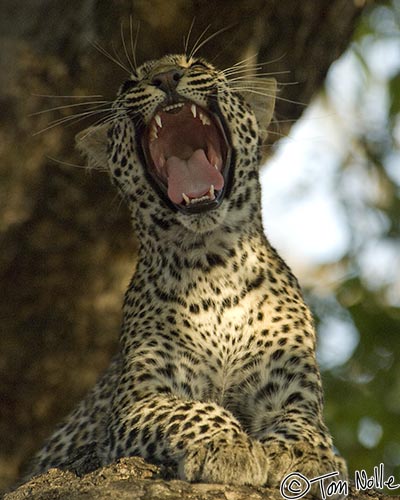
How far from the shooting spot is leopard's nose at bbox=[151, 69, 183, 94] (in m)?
8.36

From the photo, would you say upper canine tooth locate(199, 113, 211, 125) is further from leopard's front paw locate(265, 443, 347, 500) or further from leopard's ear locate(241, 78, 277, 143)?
leopard's front paw locate(265, 443, 347, 500)

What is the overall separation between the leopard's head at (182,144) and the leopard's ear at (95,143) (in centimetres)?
20

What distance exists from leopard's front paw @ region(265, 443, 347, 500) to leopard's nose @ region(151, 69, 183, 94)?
8.83ft

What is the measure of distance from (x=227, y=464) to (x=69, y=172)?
500cm

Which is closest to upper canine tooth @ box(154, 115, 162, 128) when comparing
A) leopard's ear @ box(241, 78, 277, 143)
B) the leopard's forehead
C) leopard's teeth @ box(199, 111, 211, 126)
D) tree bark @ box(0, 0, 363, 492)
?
leopard's teeth @ box(199, 111, 211, 126)

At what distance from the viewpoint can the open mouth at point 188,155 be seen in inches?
322

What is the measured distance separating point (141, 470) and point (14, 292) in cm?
498

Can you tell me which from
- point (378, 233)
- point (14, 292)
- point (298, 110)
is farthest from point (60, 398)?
point (378, 233)

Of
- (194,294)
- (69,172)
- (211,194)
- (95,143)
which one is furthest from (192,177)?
(69,172)

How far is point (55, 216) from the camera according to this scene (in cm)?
1108

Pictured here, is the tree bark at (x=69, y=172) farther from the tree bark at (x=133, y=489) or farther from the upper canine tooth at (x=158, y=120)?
the tree bark at (x=133, y=489)

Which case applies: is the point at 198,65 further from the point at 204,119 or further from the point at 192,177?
the point at 192,177

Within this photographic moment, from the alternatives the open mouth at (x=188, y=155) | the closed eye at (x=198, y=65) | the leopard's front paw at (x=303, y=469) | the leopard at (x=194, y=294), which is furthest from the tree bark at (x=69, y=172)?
the leopard's front paw at (x=303, y=469)

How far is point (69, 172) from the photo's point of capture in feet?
36.0
